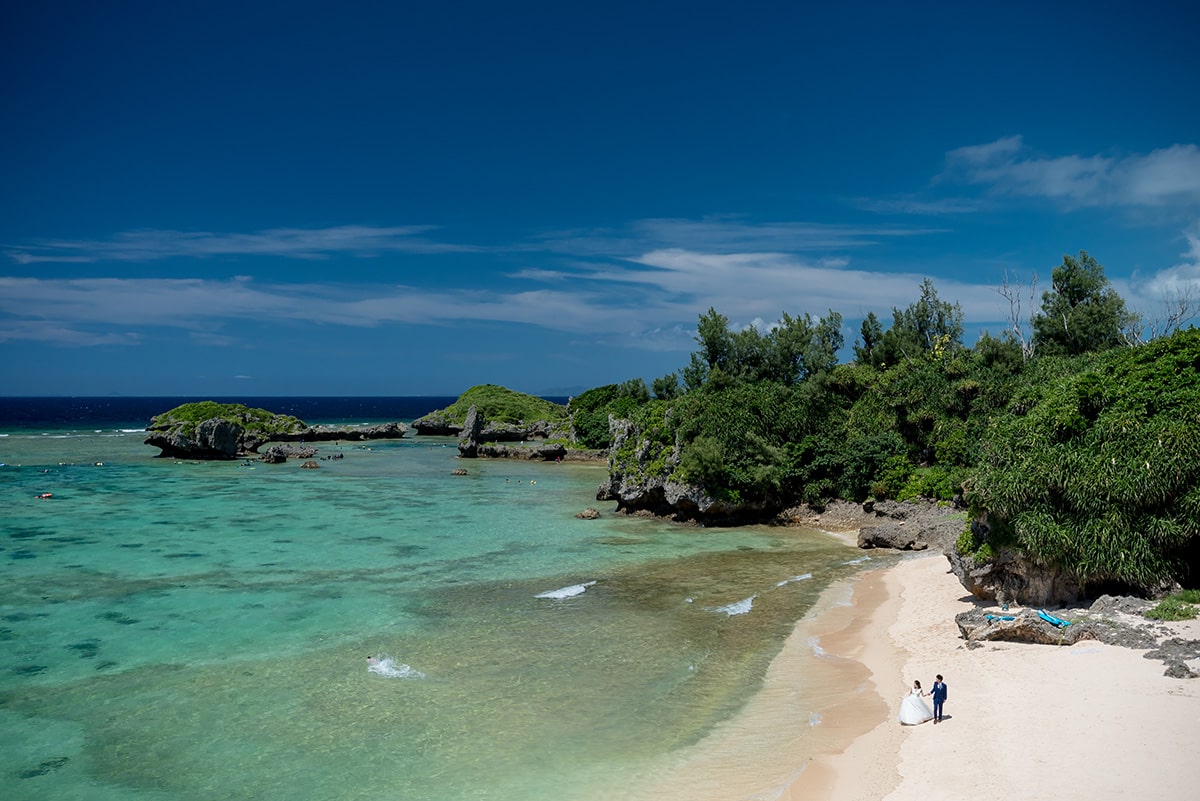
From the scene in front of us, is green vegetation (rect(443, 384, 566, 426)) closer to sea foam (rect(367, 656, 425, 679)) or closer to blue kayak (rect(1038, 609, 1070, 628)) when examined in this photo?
sea foam (rect(367, 656, 425, 679))

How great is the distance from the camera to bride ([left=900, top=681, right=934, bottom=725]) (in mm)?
15102

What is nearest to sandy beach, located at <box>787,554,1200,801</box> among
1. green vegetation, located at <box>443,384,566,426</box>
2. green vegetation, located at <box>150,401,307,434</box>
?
green vegetation, located at <box>150,401,307,434</box>

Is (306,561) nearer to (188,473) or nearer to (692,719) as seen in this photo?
(692,719)

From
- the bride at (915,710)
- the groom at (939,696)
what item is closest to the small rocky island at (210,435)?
the bride at (915,710)

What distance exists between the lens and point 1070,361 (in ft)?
130

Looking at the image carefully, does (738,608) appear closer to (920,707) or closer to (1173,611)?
(920,707)

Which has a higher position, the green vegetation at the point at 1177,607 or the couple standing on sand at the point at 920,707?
the green vegetation at the point at 1177,607

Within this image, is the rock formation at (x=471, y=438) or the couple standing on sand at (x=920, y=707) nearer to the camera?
the couple standing on sand at (x=920, y=707)

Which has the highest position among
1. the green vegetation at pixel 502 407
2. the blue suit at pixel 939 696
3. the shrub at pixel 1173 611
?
the green vegetation at pixel 502 407

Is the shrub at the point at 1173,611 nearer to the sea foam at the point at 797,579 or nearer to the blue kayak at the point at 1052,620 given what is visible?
the blue kayak at the point at 1052,620

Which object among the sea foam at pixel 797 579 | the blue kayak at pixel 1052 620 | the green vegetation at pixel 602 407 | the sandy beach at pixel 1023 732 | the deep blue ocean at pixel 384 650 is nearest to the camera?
the sandy beach at pixel 1023 732

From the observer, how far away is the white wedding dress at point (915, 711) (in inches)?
595

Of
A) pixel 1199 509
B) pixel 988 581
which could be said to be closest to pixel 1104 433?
pixel 1199 509

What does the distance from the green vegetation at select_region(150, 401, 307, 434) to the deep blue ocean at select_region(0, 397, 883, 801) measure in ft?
121
